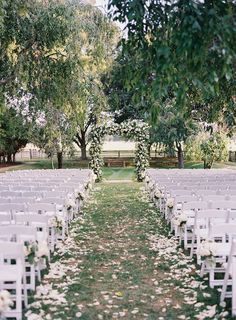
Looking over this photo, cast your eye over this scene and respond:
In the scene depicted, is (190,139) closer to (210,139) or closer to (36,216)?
(210,139)

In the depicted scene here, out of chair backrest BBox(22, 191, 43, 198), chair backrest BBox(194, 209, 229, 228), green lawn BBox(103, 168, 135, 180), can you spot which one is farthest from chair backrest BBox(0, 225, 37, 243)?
green lawn BBox(103, 168, 135, 180)

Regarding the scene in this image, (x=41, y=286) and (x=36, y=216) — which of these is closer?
(x=41, y=286)

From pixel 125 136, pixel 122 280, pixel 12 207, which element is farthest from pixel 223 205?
pixel 125 136

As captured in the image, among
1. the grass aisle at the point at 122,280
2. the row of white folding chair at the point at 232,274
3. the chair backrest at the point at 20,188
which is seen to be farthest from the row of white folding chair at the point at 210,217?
the chair backrest at the point at 20,188

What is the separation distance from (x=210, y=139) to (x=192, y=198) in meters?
18.6

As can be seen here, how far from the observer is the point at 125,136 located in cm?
2305

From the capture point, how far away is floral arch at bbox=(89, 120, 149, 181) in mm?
22641

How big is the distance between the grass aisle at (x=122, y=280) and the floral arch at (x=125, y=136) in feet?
→ 39.3

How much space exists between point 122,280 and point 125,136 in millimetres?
16890

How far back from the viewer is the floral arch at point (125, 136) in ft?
74.3

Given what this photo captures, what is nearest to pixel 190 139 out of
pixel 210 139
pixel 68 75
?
pixel 210 139

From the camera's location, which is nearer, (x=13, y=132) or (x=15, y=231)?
(x=15, y=231)

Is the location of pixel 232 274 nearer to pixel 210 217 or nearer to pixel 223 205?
pixel 210 217

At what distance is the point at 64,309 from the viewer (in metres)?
5.28
